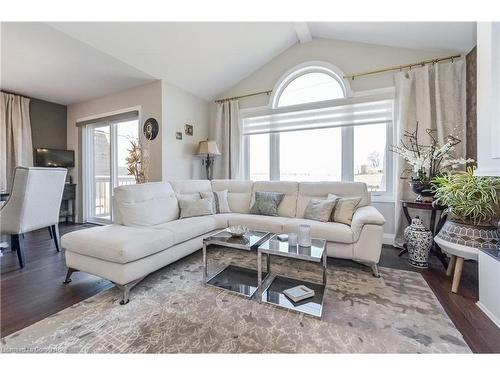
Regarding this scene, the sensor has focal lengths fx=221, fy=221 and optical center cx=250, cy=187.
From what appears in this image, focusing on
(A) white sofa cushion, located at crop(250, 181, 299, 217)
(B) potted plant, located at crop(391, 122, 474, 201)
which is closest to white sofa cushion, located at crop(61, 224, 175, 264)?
(A) white sofa cushion, located at crop(250, 181, 299, 217)

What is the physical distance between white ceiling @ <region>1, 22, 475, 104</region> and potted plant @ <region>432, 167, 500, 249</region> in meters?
1.71

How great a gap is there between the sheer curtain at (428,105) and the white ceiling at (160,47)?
0.31m

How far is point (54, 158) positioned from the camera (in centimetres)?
436

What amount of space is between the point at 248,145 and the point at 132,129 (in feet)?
7.15

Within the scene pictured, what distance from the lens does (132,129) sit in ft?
13.5

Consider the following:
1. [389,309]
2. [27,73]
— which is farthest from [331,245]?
[27,73]

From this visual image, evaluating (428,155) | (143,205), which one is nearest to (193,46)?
(143,205)

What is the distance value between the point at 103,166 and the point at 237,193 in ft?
9.97

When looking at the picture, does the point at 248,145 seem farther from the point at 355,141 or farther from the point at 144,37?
the point at 144,37

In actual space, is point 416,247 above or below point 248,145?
below

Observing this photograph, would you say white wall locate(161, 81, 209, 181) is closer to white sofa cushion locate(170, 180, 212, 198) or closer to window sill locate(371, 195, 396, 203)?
white sofa cushion locate(170, 180, 212, 198)

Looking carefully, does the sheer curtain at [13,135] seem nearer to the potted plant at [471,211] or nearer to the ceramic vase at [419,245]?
the ceramic vase at [419,245]

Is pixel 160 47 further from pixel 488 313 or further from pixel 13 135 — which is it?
pixel 488 313
